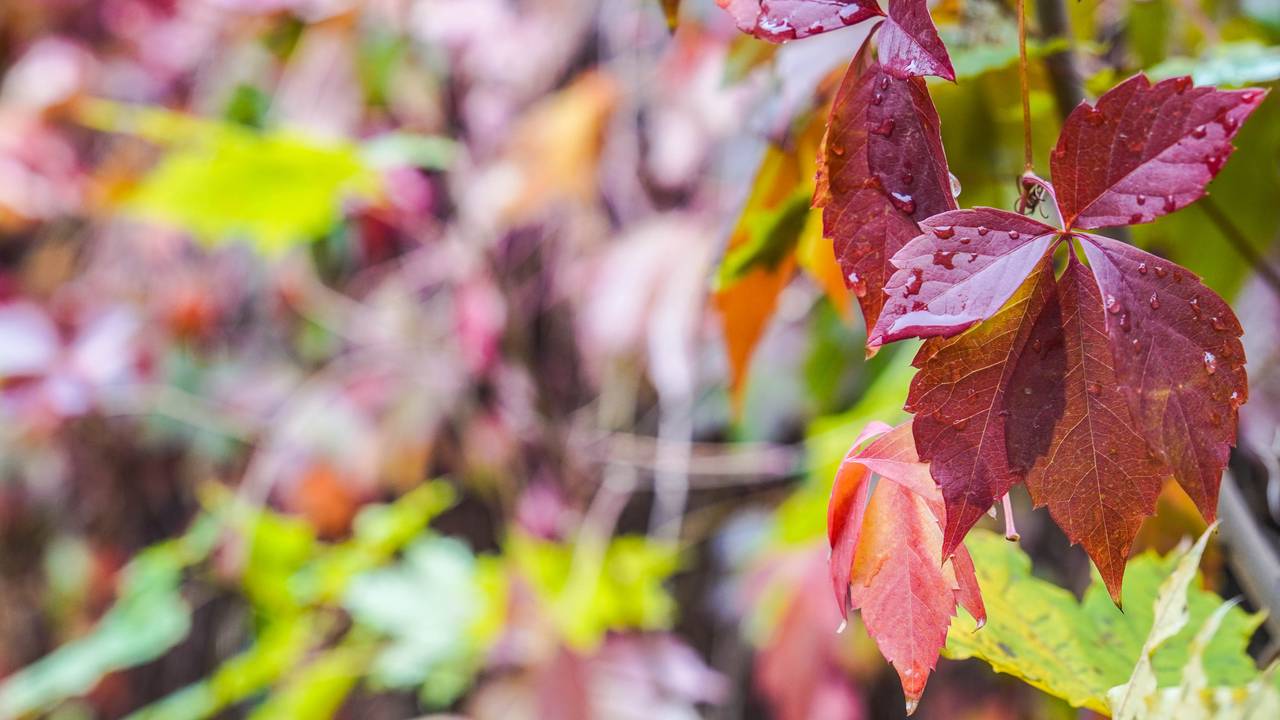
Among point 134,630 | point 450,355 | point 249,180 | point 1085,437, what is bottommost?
point 134,630

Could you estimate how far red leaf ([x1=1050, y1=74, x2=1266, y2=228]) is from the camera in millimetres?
171

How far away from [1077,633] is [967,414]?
13 cm

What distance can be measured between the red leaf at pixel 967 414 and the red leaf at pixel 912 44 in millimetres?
47

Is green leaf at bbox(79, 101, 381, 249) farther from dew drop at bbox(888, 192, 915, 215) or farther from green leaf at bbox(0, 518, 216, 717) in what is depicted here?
dew drop at bbox(888, 192, 915, 215)

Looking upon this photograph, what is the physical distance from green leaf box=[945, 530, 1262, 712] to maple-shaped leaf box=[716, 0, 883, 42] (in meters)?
0.14

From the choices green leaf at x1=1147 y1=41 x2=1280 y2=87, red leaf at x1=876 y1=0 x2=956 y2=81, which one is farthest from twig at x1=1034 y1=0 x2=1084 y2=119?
red leaf at x1=876 y1=0 x2=956 y2=81

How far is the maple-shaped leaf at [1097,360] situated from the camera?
0.17 metres

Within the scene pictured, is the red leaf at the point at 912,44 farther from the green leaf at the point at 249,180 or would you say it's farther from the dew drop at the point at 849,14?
the green leaf at the point at 249,180

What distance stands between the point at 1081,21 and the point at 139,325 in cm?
111

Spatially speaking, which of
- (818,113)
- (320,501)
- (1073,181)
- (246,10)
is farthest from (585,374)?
(1073,181)

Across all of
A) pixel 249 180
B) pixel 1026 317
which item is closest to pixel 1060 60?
pixel 1026 317

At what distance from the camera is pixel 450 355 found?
39.9 inches

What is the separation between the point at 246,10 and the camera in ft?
3.02

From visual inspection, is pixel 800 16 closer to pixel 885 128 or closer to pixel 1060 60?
pixel 885 128
